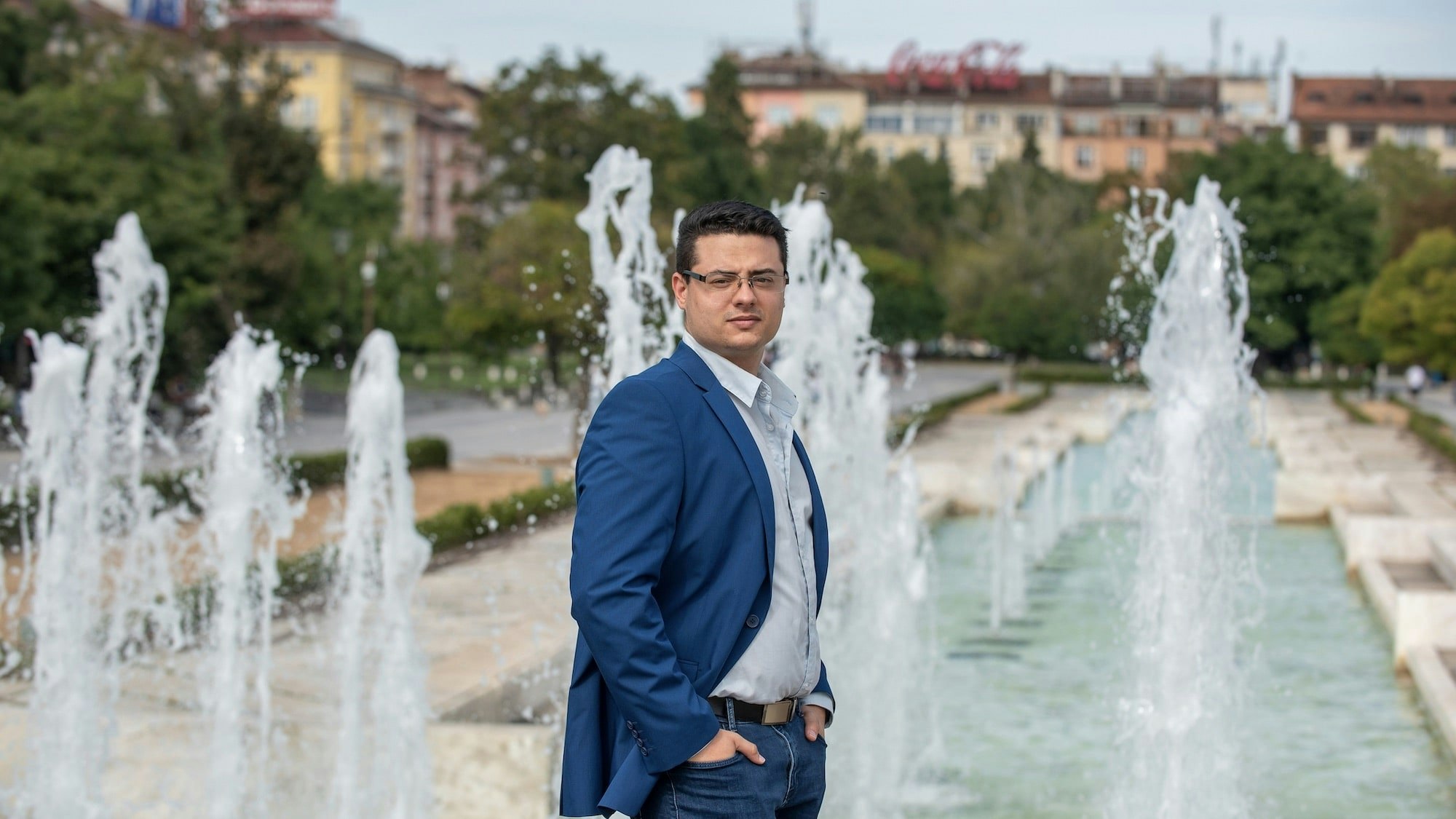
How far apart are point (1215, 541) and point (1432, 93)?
88639 millimetres

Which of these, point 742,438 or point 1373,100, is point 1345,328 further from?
point 1373,100

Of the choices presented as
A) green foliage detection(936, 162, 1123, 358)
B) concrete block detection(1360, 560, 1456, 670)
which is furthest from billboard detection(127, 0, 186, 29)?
concrete block detection(1360, 560, 1456, 670)

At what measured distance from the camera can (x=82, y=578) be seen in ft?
25.6

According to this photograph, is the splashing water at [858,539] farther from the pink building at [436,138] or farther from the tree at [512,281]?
the pink building at [436,138]

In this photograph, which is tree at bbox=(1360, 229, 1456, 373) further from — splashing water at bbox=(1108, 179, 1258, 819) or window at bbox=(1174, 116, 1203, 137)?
window at bbox=(1174, 116, 1203, 137)

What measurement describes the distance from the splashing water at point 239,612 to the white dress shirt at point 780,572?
10.6ft

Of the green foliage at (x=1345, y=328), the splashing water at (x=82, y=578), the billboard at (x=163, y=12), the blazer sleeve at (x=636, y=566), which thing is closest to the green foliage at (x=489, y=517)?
the splashing water at (x=82, y=578)

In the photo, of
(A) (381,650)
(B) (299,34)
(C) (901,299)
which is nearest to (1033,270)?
(C) (901,299)

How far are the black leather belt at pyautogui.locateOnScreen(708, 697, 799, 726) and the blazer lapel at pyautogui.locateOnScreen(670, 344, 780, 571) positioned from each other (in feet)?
0.65

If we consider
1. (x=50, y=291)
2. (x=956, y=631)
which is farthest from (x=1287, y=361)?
(x=956, y=631)

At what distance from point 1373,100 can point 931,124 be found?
72.3ft

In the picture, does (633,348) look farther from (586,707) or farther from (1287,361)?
(1287,361)

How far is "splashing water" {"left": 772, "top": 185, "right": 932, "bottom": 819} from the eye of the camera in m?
6.64

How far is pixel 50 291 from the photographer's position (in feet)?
72.6
